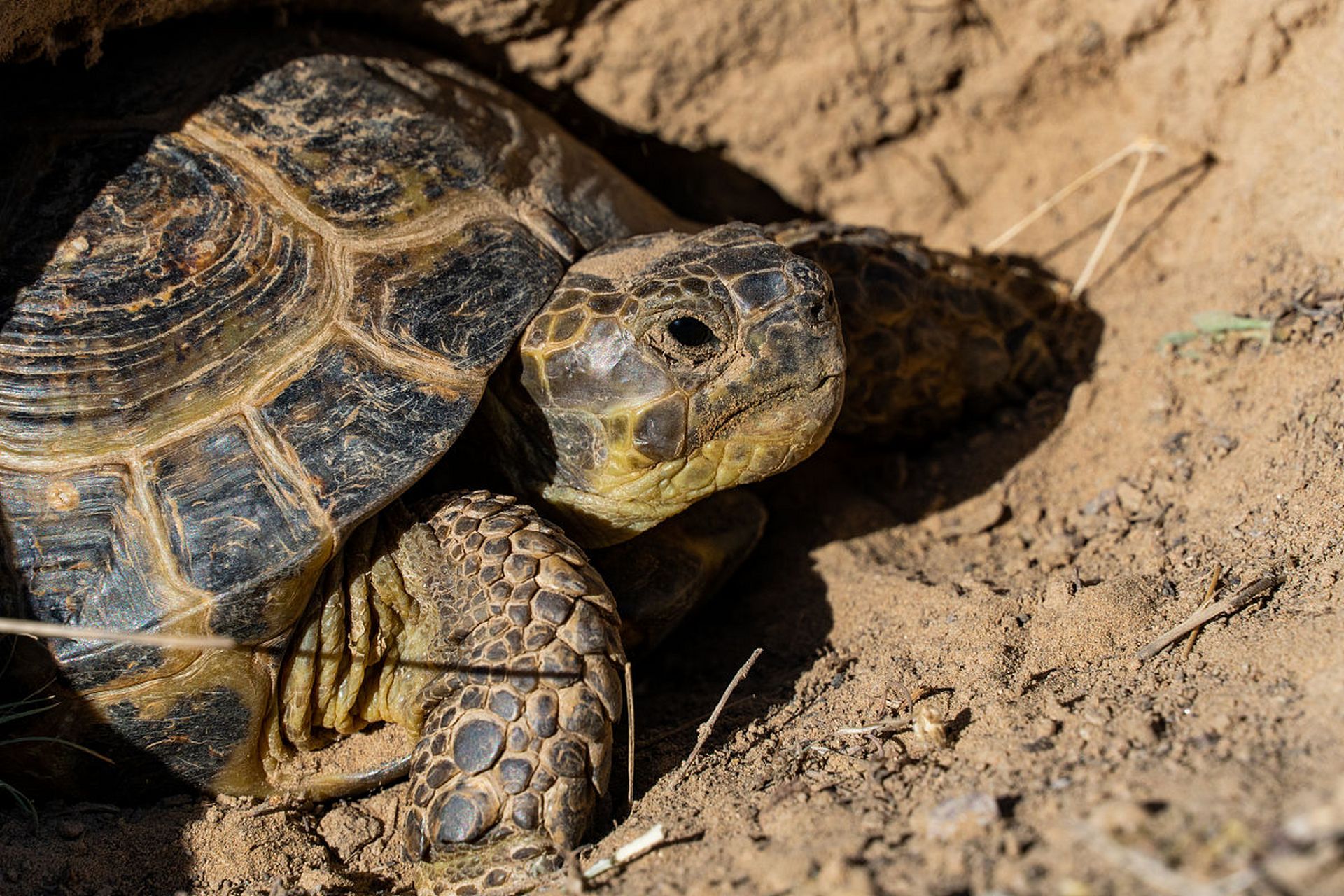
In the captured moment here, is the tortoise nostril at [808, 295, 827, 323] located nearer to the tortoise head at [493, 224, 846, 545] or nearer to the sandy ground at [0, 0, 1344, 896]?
the tortoise head at [493, 224, 846, 545]

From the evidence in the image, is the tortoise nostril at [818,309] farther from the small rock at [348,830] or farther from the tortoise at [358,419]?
the small rock at [348,830]

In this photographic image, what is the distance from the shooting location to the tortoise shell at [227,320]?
98.4 inches

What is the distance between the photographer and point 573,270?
10.1ft

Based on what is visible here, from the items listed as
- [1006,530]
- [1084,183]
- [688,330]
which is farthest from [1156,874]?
[1084,183]

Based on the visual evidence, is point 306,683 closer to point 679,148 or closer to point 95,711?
point 95,711

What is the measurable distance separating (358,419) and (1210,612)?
80.4 inches

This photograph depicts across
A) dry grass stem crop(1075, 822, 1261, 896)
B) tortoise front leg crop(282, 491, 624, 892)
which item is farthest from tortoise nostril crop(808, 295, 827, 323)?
dry grass stem crop(1075, 822, 1261, 896)

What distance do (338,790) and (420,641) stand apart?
45 cm

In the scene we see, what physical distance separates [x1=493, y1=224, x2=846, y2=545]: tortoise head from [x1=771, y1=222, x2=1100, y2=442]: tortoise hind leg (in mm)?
910

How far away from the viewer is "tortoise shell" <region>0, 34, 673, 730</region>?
250cm

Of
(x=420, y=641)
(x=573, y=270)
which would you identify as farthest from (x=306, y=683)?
(x=573, y=270)

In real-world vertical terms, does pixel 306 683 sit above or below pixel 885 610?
above

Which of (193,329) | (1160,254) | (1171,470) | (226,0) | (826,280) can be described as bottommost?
(1171,470)

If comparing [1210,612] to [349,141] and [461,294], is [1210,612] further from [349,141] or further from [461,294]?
[349,141]
